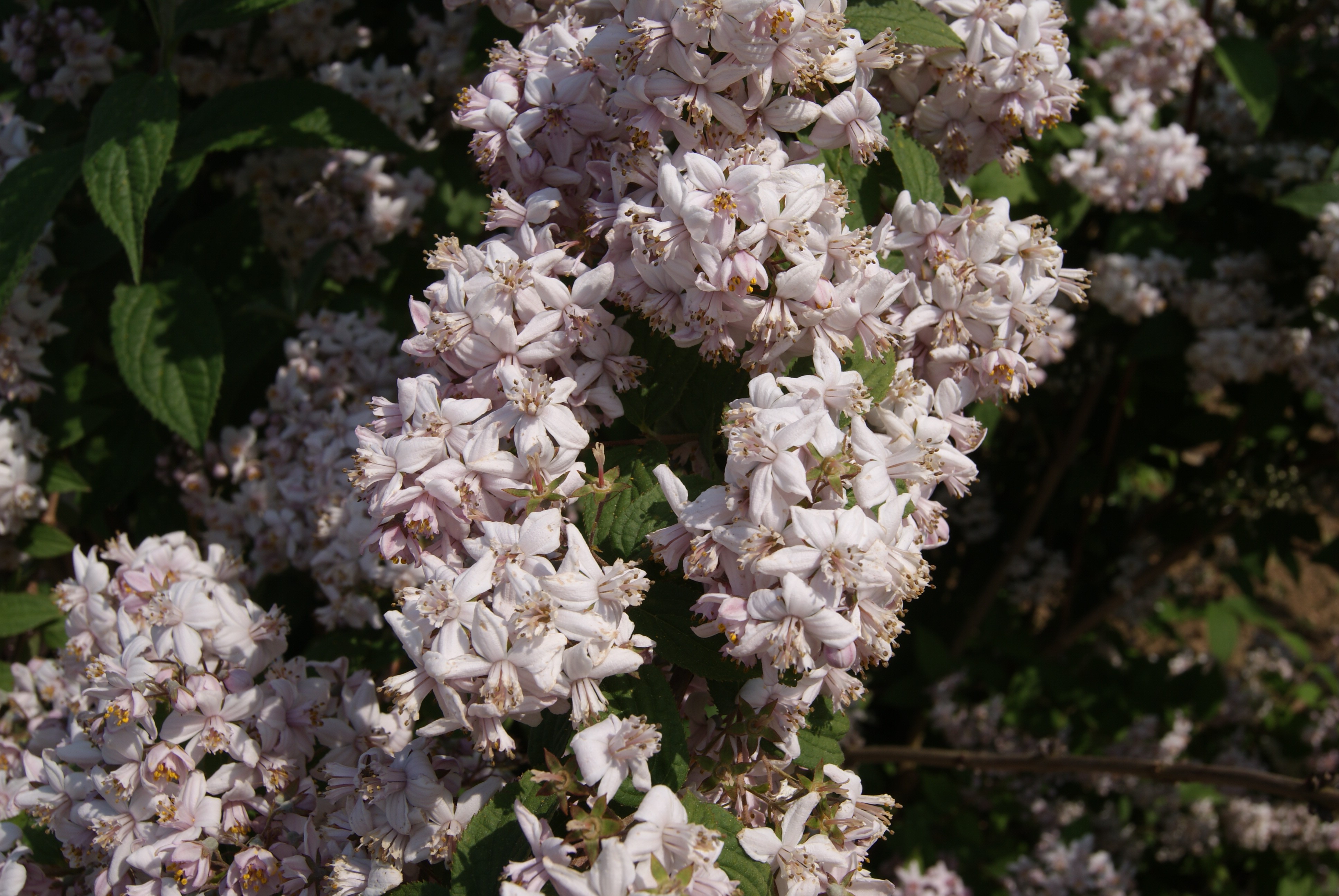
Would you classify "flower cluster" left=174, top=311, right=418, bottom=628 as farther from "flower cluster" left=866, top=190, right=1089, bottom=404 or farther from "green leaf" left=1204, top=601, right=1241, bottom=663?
"green leaf" left=1204, top=601, right=1241, bottom=663

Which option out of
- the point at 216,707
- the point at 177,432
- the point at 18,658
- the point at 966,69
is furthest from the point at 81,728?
the point at 966,69

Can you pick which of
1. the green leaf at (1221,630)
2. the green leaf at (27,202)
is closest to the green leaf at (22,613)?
the green leaf at (27,202)

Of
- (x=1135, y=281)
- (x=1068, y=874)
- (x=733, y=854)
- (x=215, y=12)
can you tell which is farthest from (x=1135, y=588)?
(x=215, y=12)

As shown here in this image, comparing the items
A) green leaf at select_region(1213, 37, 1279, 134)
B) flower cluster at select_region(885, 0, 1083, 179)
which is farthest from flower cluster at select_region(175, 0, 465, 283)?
green leaf at select_region(1213, 37, 1279, 134)

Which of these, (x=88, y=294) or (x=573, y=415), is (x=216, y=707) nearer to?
(x=573, y=415)

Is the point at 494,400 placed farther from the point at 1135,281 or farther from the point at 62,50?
the point at 1135,281

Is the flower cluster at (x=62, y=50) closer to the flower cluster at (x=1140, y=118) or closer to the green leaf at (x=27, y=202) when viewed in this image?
the green leaf at (x=27, y=202)
